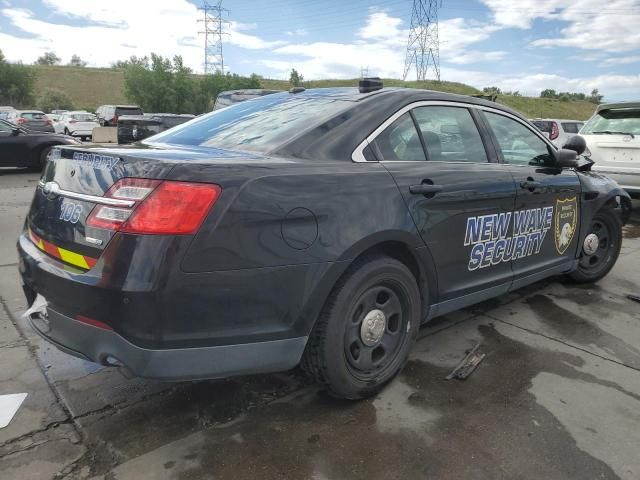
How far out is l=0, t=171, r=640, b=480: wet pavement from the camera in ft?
7.22

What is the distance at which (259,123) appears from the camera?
2883 millimetres

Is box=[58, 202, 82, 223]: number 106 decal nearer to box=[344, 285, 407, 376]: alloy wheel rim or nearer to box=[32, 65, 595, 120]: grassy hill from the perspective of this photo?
box=[344, 285, 407, 376]: alloy wheel rim

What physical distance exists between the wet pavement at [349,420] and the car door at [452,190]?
0.55 m

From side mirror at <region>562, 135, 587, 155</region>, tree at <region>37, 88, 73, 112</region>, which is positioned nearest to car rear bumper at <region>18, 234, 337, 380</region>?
side mirror at <region>562, 135, 587, 155</region>

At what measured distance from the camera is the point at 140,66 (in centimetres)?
5041

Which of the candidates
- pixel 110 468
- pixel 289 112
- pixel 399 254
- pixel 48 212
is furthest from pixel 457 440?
pixel 48 212

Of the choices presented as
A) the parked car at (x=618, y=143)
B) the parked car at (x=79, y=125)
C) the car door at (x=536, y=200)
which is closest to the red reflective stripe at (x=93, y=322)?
the car door at (x=536, y=200)

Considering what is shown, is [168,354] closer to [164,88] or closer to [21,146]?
[21,146]

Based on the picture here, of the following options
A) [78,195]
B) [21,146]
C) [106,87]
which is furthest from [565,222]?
[106,87]

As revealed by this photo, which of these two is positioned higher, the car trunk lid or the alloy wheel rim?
the car trunk lid

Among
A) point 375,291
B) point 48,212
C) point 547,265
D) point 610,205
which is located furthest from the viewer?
point 610,205

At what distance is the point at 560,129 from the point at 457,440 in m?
14.9

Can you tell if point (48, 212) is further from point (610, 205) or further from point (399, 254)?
point (610, 205)

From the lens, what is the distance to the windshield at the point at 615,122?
802 centimetres
